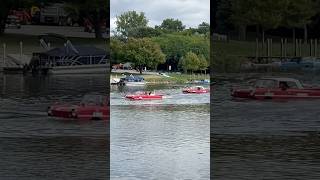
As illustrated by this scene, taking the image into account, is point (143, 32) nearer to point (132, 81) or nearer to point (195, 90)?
point (132, 81)

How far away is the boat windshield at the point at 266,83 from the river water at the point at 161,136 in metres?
1.49

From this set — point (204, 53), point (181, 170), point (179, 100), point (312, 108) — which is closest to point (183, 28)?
point (204, 53)

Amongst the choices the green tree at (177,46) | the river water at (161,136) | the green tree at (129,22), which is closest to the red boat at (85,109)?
the river water at (161,136)

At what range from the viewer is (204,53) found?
12.7 m

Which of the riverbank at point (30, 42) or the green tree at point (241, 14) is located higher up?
the green tree at point (241, 14)

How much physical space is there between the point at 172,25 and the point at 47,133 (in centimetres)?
591

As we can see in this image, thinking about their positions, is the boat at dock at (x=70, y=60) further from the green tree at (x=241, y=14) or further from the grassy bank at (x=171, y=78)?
the grassy bank at (x=171, y=78)

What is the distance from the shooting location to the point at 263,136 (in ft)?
25.8

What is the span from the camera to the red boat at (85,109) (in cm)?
786

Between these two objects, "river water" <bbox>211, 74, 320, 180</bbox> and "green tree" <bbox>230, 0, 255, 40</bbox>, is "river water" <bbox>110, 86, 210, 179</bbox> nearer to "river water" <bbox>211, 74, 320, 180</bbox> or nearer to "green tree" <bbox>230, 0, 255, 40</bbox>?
"river water" <bbox>211, 74, 320, 180</bbox>

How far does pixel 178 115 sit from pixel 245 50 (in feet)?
13.3

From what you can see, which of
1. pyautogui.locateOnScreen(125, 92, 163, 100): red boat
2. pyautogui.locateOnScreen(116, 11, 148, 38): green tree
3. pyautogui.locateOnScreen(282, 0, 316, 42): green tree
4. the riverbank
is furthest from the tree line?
the riverbank

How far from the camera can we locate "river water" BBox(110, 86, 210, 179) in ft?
29.9

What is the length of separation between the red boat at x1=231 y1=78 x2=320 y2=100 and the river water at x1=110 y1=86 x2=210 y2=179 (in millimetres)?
1310
